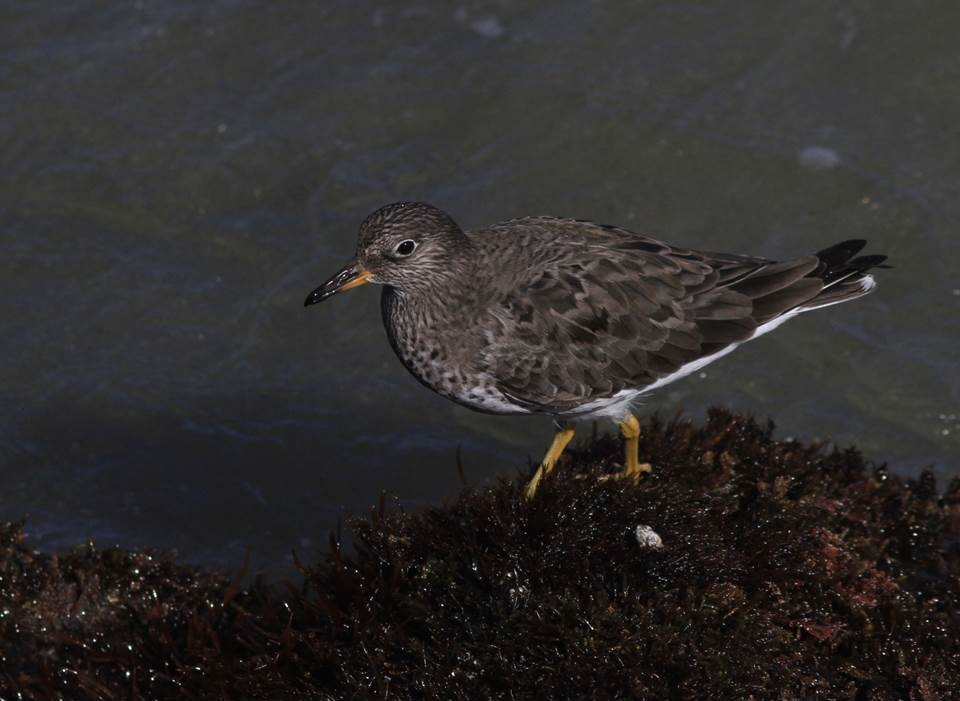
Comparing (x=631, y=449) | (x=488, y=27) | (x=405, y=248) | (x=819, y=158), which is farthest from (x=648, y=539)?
(x=488, y=27)

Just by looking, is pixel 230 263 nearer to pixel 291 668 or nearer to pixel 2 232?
pixel 2 232

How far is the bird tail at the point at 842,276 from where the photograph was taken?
7.79 m

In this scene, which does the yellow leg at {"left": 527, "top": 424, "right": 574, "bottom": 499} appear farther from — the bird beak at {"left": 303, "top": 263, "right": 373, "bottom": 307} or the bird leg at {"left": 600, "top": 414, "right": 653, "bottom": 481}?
the bird beak at {"left": 303, "top": 263, "right": 373, "bottom": 307}

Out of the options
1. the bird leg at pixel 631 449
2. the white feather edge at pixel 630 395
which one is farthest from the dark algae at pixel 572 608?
the white feather edge at pixel 630 395

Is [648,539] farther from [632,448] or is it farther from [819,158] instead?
[819,158]

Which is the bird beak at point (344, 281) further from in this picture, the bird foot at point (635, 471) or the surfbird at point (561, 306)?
the bird foot at point (635, 471)

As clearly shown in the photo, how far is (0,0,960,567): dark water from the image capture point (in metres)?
10.2

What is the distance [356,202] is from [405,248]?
4684 mm

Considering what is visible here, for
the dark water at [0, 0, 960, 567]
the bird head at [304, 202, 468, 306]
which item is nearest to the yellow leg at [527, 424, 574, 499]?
the bird head at [304, 202, 468, 306]

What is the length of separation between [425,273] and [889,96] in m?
6.96

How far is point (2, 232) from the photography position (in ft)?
39.2

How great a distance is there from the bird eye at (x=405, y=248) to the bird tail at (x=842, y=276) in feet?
8.03

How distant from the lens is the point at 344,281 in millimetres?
7574

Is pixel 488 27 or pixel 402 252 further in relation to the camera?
pixel 488 27
